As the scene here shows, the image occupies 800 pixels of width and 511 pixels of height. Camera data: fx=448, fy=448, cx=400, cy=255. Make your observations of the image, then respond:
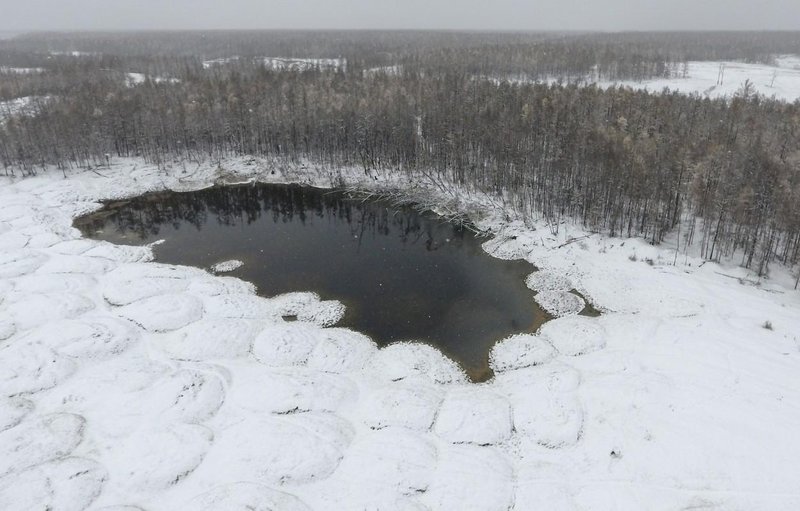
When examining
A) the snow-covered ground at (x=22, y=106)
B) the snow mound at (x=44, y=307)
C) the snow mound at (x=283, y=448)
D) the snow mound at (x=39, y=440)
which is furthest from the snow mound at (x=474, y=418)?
the snow-covered ground at (x=22, y=106)

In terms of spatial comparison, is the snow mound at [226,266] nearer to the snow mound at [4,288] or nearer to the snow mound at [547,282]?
the snow mound at [4,288]

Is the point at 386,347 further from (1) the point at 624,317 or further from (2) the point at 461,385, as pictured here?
(1) the point at 624,317

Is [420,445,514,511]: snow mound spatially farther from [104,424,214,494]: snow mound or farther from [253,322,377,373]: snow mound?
[104,424,214,494]: snow mound

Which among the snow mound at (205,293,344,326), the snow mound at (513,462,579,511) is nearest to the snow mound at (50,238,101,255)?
the snow mound at (205,293,344,326)

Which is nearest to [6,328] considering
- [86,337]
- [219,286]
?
[86,337]

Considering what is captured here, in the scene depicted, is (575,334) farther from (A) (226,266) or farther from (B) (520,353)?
(A) (226,266)
